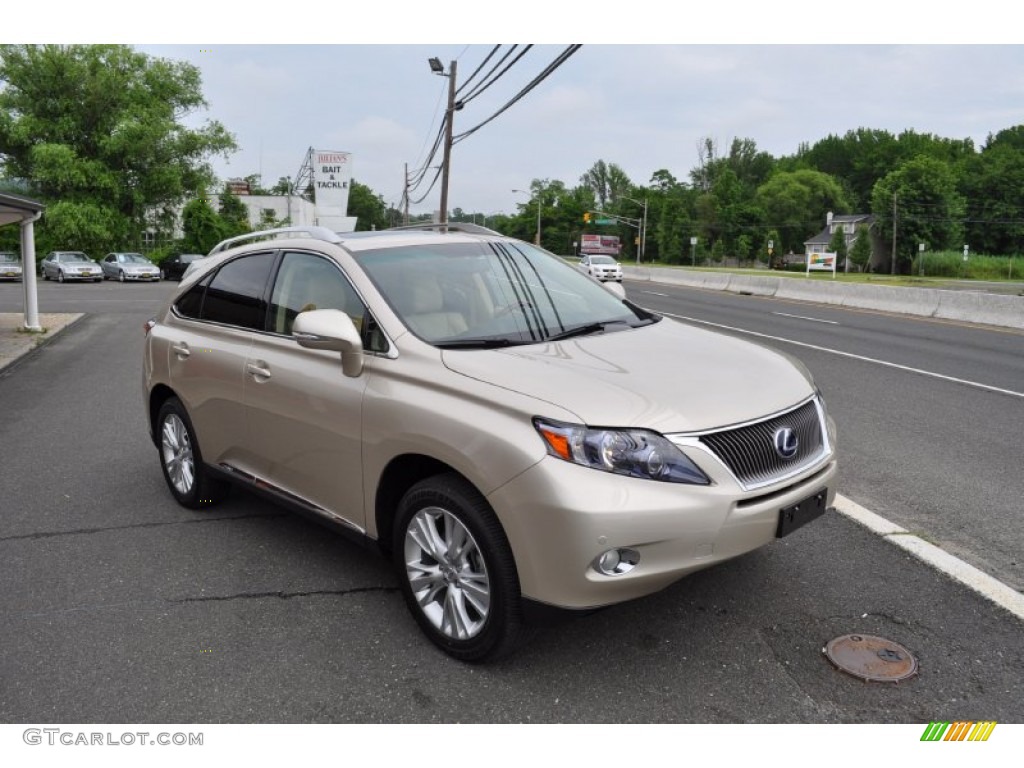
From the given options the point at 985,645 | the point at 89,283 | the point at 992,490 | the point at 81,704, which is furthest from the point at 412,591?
the point at 89,283

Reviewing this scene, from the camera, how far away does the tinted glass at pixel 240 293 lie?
462cm

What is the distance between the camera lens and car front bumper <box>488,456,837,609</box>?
2883 millimetres

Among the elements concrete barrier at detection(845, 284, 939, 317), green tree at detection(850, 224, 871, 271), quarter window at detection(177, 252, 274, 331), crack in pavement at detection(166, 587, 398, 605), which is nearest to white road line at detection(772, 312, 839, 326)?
concrete barrier at detection(845, 284, 939, 317)

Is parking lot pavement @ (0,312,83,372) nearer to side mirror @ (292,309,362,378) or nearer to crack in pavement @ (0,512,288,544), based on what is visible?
crack in pavement @ (0,512,288,544)

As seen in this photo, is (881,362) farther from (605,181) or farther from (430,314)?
(605,181)

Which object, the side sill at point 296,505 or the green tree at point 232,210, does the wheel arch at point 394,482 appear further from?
the green tree at point 232,210

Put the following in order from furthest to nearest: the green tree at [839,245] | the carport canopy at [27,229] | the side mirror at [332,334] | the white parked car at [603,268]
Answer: the green tree at [839,245] → the white parked car at [603,268] → the carport canopy at [27,229] → the side mirror at [332,334]

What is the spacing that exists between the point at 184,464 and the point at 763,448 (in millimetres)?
3693

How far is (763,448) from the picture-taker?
128 inches

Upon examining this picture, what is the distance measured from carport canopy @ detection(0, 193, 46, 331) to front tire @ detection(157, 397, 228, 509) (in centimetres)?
993

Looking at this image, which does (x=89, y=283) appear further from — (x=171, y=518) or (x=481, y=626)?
(x=481, y=626)

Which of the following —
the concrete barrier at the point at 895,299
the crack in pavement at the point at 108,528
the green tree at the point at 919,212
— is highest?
the green tree at the point at 919,212

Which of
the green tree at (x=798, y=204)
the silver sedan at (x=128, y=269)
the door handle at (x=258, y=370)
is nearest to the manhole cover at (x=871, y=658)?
the door handle at (x=258, y=370)

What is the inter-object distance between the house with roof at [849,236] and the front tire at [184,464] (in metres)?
88.6
